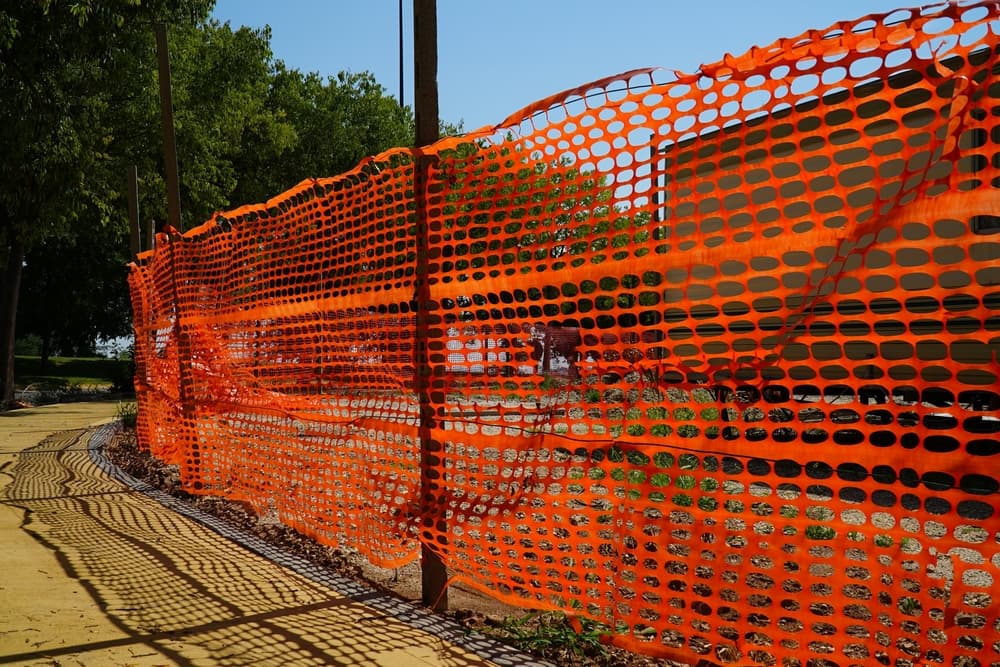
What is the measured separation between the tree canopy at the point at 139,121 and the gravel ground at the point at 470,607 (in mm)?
9279

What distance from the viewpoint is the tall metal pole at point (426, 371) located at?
4000mm

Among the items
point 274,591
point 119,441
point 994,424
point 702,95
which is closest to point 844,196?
point 702,95

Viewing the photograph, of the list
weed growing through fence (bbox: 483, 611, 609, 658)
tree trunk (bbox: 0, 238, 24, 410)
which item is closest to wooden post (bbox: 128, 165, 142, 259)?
tree trunk (bbox: 0, 238, 24, 410)

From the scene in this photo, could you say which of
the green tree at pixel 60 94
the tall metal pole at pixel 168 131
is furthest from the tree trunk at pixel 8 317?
the tall metal pole at pixel 168 131

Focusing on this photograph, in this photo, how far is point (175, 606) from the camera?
4.01 meters

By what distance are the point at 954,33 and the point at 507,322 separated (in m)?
2.08

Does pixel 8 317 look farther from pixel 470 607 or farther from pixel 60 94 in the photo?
pixel 470 607

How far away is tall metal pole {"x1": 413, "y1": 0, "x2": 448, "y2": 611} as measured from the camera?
4000mm

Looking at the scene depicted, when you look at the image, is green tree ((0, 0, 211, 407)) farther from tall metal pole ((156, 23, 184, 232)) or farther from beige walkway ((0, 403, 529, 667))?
beige walkway ((0, 403, 529, 667))

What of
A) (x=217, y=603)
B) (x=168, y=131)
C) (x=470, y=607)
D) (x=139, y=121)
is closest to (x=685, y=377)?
(x=470, y=607)

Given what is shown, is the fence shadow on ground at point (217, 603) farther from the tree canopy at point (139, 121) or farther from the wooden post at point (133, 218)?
the tree canopy at point (139, 121)

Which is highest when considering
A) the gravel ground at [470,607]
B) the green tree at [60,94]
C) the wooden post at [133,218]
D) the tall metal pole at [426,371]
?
the green tree at [60,94]

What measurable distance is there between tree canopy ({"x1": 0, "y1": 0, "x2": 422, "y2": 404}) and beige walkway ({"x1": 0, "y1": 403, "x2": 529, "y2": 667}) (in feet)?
30.3

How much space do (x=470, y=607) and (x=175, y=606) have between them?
5.38ft
